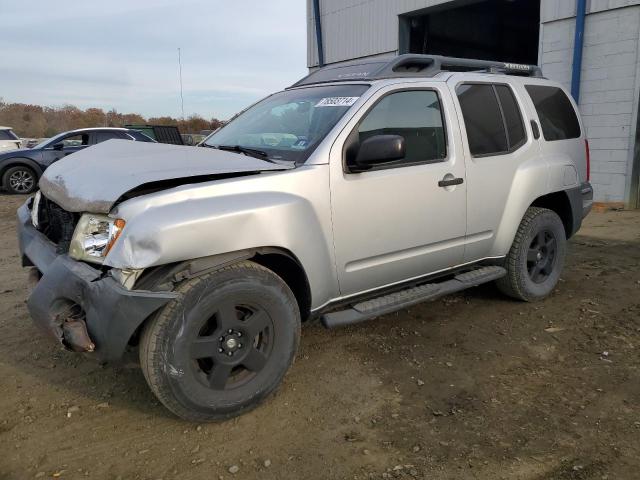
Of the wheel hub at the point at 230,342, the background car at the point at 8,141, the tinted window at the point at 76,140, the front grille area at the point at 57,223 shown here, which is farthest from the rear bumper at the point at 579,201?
the background car at the point at 8,141

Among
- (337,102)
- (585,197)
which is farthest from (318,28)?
(337,102)

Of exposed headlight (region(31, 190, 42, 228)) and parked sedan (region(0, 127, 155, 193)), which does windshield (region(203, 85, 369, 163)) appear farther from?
parked sedan (region(0, 127, 155, 193))

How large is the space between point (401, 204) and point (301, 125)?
0.84 m

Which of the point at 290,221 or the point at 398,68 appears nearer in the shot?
the point at 290,221

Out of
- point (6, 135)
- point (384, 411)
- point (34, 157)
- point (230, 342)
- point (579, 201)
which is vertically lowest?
point (384, 411)

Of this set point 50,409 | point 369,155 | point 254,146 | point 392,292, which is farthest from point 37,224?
point 392,292

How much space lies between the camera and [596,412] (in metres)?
2.89

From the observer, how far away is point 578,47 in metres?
9.55

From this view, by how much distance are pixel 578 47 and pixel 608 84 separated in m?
0.86

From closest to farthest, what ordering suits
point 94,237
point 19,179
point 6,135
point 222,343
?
point 94,237
point 222,343
point 19,179
point 6,135

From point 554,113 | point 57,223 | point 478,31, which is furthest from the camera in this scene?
point 478,31

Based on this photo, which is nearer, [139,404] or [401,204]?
[139,404]

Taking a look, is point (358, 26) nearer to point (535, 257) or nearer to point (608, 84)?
point (608, 84)

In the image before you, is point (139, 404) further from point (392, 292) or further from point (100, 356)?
point (392, 292)
